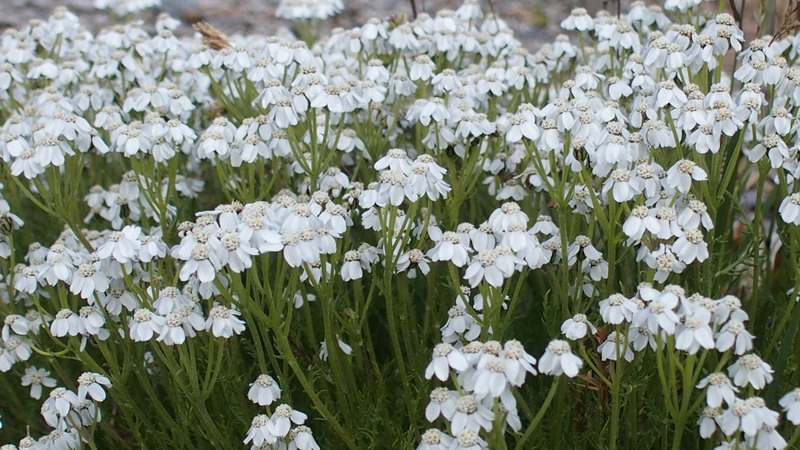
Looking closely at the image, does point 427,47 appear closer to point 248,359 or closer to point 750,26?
point 248,359

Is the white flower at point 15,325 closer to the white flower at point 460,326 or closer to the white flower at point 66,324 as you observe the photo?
the white flower at point 66,324

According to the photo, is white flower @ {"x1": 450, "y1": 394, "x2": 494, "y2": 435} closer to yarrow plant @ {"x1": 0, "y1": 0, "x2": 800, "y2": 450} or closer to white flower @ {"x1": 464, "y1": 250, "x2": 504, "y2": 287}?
yarrow plant @ {"x1": 0, "y1": 0, "x2": 800, "y2": 450}

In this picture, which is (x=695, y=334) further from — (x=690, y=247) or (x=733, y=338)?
(x=690, y=247)

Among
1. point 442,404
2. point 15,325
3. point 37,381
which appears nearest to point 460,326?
point 442,404

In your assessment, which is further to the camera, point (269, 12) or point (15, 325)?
point (269, 12)

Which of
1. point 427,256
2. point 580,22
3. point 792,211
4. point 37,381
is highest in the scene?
point 580,22

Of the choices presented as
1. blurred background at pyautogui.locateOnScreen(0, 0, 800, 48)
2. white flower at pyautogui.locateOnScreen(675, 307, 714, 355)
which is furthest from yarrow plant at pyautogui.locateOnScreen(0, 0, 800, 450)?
blurred background at pyautogui.locateOnScreen(0, 0, 800, 48)

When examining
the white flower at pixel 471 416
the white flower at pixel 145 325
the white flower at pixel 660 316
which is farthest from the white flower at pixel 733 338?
the white flower at pixel 145 325

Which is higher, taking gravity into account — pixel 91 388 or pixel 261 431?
pixel 261 431
